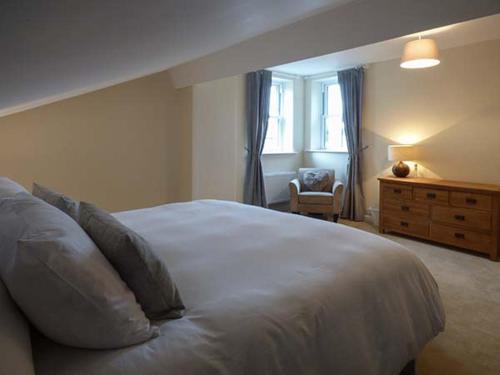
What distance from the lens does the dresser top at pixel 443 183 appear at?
144 inches

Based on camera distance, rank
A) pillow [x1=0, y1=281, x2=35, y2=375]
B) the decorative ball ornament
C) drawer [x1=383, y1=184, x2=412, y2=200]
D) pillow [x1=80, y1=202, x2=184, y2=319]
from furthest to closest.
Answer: the decorative ball ornament < drawer [x1=383, y1=184, x2=412, y2=200] < pillow [x1=80, y1=202, x2=184, y2=319] < pillow [x1=0, y1=281, x2=35, y2=375]

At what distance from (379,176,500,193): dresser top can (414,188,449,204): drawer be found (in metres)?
0.08

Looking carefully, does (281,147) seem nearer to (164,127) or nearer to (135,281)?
(164,127)

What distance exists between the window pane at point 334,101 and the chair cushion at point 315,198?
1617 millimetres

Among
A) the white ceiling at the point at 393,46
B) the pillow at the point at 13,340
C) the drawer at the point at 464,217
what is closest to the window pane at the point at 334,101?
the white ceiling at the point at 393,46

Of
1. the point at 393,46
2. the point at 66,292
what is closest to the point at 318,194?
the point at 393,46

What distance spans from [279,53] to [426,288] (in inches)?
84.5

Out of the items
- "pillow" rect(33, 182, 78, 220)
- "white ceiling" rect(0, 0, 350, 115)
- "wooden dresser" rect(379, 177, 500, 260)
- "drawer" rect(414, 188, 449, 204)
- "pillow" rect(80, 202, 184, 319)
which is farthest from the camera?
"drawer" rect(414, 188, 449, 204)

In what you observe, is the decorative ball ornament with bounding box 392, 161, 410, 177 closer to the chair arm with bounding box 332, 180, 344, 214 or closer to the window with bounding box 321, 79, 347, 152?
the chair arm with bounding box 332, 180, 344, 214

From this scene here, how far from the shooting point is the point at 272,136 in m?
5.93

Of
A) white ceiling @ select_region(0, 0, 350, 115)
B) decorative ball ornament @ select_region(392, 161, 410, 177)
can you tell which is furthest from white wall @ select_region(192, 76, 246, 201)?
white ceiling @ select_region(0, 0, 350, 115)

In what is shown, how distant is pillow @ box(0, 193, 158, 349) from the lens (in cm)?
90

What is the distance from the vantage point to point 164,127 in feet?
14.9

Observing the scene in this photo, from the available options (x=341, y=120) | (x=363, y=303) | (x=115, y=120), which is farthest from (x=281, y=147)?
(x=363, y=303)
